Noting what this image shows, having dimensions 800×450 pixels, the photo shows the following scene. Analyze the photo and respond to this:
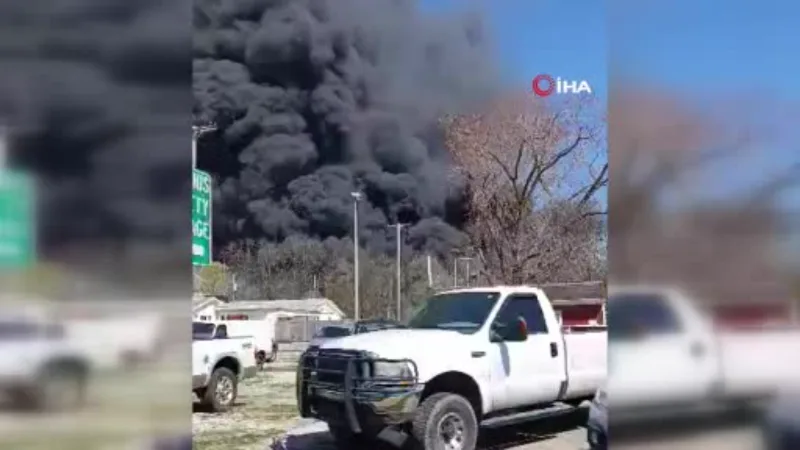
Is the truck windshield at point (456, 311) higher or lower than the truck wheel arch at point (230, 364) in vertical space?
higher

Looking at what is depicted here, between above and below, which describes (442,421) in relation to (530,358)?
below

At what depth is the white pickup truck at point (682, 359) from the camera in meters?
2.98

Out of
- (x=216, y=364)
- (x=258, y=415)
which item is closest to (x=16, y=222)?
(x=216, y=364)

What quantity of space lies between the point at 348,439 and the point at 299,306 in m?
0.48

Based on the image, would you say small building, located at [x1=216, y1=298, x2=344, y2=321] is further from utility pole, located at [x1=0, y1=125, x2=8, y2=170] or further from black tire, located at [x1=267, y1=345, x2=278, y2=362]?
utility pole, located at [x1=0, y1=125, x2=8, y2=170]

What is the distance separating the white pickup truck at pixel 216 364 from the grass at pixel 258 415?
0.14 feet

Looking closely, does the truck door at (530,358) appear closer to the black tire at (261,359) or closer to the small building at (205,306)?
the black tire at (261,359)

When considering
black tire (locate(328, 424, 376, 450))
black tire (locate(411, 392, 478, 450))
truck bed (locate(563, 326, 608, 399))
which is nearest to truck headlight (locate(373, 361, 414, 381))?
black tire (locate(411, 392, 478, 450))

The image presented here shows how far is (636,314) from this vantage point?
9.89 feet

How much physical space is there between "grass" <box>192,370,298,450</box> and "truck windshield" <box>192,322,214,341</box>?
8.1 inches

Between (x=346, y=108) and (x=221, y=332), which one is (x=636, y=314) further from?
(x=221, y=332)

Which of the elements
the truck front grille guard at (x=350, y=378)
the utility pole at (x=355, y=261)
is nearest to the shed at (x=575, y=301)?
the truck front grille guard at (x=350, y=378)

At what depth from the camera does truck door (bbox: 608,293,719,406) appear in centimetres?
299

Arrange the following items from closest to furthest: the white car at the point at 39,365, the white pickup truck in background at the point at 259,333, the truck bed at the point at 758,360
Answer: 1. the white car at the point at 39,365
2. the truck bed at the point at 758,360
3. the white pickup truck in background at the point at 259,333
